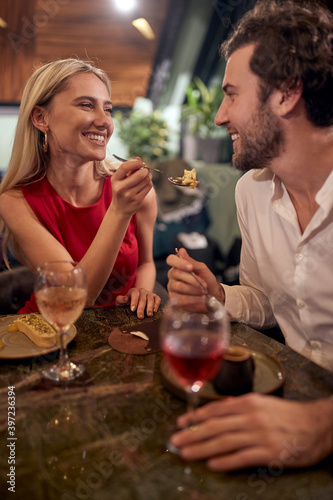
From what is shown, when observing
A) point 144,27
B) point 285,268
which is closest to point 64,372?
point 285,268

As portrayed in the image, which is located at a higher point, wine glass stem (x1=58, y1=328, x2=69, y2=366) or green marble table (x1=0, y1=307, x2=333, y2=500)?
green marble table (x1=0, y1=307, x2=333, y2=500)

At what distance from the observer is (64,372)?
91 centimetres

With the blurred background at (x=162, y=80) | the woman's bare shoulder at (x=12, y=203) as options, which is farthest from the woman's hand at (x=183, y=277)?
the blurred background at (x=162, y=80)

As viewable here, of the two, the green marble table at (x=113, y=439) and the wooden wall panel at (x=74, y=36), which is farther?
the wooden wall panel at (x=74, y=36)

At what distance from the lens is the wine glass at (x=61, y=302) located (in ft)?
2.91

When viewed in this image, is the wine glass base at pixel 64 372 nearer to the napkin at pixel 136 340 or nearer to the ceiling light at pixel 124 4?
the napkin at pixel 136 340

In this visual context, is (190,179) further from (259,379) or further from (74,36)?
(74,36)

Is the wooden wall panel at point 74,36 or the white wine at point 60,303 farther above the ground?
the white wine at point 60,303

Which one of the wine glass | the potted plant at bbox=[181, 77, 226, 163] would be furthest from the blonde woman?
the potted plant at bbox=[181, 77, 226, 163]

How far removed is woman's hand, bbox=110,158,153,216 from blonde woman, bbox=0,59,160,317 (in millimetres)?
166

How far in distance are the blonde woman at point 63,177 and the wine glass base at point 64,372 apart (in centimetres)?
64

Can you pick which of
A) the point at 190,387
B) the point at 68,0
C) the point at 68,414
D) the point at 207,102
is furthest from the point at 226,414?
the point at 68,0

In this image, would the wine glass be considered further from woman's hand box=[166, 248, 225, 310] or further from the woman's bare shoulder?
the woman's bare shoulder

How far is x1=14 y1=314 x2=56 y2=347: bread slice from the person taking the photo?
1.02 meters
